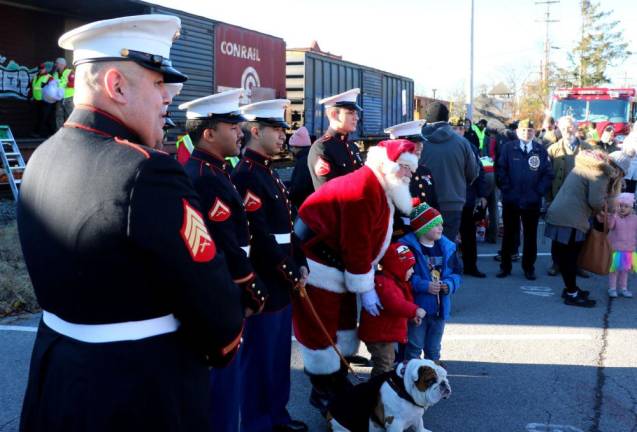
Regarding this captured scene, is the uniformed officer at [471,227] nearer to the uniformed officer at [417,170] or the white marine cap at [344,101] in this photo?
the uniformed officer at [417,170]

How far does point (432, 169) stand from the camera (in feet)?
22.5

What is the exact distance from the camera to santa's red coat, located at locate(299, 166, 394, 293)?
3.76 m

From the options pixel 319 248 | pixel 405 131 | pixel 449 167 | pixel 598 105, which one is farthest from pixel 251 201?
pixel 598 105

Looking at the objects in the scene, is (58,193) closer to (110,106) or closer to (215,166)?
(110,106)

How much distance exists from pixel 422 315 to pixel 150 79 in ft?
8.57

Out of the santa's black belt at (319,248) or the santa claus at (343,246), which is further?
the santa's black belt at (319,248)

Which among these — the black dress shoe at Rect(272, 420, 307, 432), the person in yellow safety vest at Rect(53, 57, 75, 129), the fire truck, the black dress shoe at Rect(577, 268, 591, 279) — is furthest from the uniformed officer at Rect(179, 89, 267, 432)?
the fire truck

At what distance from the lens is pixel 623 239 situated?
6941mm

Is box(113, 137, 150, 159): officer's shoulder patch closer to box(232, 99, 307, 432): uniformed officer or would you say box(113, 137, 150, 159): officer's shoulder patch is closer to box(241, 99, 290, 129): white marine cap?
box(232, 99, 307, 432): uniformed officer

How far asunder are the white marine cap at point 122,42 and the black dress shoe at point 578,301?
19.0ft

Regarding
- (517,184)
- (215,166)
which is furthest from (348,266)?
(517,184)

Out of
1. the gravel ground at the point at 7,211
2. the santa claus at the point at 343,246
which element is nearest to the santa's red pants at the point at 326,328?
the santa claus at the point at 343,246

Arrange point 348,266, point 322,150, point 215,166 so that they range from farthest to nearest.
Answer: point 322,150, point 348,266, point 215,166

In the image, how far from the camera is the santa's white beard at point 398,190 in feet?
12.6
